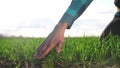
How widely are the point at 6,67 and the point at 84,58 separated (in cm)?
81

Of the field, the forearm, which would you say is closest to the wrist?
the forearm

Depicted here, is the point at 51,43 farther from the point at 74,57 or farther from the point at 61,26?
the point at 74,57

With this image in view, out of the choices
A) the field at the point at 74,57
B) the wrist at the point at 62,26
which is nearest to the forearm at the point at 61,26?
the wrist at the point at 62,26

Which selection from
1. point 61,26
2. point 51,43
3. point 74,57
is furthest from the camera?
point 74,57

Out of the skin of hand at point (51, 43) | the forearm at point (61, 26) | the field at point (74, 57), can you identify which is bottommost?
the field at point (74, 57)

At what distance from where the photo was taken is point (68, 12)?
3748 mm

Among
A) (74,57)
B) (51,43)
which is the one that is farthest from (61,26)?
(74,57)

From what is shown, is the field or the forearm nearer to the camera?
the forearm

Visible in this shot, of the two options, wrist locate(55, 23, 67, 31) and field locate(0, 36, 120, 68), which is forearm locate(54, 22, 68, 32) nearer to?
wrist locate(55, 23, 67, 31)

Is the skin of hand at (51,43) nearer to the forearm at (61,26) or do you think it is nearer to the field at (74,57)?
the forearm at (61,26)

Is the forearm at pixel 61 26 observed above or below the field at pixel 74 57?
above

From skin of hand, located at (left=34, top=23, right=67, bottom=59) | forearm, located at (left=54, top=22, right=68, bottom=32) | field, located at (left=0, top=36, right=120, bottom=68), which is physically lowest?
Result: field, located at (left=0, top=36, right=120, bottom=68)

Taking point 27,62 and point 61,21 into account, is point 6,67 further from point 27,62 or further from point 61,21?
point 61,21

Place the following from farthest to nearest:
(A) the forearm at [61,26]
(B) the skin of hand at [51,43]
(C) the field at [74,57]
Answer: (C) the field at [74,57], (A) the forearm at [61,26], (B) the skin of hand at [51,43]
